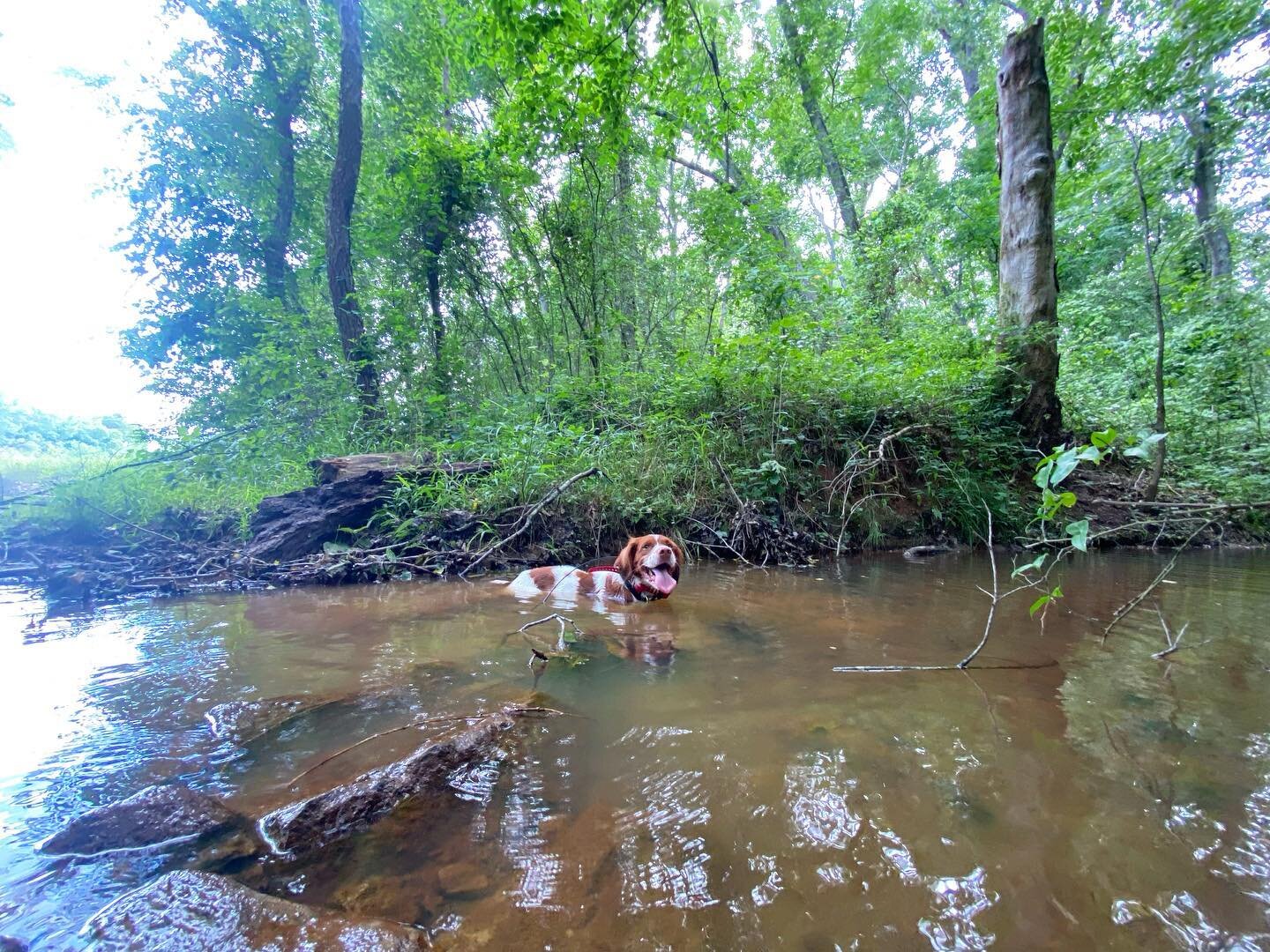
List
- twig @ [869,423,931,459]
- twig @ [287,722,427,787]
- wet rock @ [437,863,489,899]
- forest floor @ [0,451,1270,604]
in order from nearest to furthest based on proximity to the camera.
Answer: wet rock @ [437,863,489,899] < twig @ [287,722,427,787] < forest floor @ [0,451,1270,604] < twig @ [869,423,931,459]

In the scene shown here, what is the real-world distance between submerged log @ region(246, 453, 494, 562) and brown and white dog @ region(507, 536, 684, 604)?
212cm

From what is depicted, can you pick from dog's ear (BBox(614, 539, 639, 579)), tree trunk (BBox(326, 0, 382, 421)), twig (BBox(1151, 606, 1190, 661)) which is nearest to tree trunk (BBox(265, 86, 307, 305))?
tree trunk (BBox(326, 0, 382, 421))

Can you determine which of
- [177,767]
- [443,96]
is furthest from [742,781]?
[443,96]

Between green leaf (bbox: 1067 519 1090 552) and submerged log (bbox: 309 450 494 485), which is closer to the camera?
green leaf (bbox: 1067 519 1090 552)

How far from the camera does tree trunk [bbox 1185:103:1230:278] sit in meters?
6.25

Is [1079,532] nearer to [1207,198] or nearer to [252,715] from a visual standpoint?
[252,715]

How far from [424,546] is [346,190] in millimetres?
7047

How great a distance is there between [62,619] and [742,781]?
4408mm

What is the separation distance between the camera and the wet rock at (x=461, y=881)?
41.4 inches

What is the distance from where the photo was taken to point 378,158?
11844mm

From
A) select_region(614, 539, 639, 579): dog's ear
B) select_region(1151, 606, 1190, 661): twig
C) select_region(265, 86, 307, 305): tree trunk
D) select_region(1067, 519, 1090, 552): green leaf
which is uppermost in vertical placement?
select_region(265, 86, 307, 305): tree trunk

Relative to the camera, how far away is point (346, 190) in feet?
27.8

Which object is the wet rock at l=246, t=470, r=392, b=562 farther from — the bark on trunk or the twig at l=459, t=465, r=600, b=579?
the bark on trunk

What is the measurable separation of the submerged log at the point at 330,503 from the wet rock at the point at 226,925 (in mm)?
4413
